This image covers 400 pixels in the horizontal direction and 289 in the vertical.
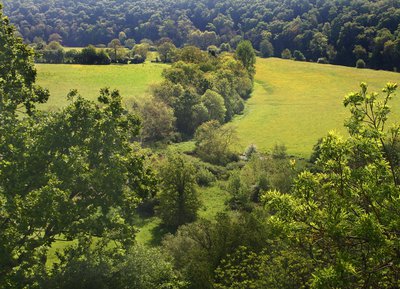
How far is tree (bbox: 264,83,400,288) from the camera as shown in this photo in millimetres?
11750

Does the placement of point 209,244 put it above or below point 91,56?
below

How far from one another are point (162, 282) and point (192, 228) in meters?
7.15

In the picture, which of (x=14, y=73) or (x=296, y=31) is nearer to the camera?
(x=14, y=73)

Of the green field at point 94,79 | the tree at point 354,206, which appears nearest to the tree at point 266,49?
the green field at point 94,79

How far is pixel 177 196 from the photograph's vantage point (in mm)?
44219

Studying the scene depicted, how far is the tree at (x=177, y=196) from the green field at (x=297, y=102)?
79.0 ft

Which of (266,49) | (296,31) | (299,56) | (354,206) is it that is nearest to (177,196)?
(354,206)

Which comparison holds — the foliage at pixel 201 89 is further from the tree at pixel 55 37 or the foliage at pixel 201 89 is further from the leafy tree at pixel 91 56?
the tree at pixel 55 37

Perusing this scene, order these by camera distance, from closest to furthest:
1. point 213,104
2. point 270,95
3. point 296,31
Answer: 1. point 213,104
2. point 270,95
3. point 296,31

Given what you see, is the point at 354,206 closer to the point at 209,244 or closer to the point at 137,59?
the point at 209,244

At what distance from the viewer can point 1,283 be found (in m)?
20.0

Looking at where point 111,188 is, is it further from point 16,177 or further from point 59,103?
point 59,103

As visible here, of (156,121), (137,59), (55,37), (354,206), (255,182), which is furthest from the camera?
(55,37)

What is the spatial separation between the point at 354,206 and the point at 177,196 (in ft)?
106
